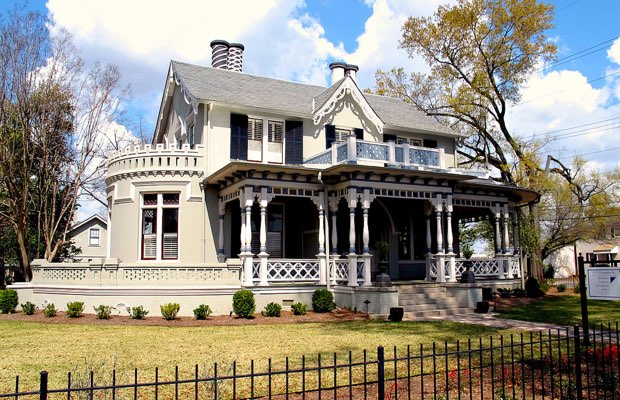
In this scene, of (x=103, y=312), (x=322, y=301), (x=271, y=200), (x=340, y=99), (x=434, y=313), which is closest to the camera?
(x=103, y=312)

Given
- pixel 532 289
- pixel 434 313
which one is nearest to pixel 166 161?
pixel 434 313

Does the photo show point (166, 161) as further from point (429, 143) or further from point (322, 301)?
point (429, 143)

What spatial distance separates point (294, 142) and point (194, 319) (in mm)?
8832

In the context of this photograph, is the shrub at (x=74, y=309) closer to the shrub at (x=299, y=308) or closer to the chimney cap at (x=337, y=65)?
the shrub at (x=299, y=308)

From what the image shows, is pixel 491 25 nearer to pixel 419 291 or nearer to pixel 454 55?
pixel 454 55

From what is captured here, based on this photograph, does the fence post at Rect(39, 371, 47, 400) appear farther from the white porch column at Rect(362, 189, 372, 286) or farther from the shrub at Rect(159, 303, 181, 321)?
the white porch column at Rect(362, 189, 372, 286)

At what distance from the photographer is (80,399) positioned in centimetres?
552

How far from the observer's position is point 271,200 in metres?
19.2

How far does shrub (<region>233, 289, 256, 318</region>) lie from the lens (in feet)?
52.9

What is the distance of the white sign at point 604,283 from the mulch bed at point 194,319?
8311mm

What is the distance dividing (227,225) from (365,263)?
595 cm

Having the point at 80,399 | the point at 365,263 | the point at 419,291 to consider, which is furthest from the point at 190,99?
the point at 80,399

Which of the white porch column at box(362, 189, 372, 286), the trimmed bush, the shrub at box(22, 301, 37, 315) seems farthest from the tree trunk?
the trimmed bush

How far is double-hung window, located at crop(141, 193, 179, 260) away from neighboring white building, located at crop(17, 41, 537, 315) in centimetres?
5
